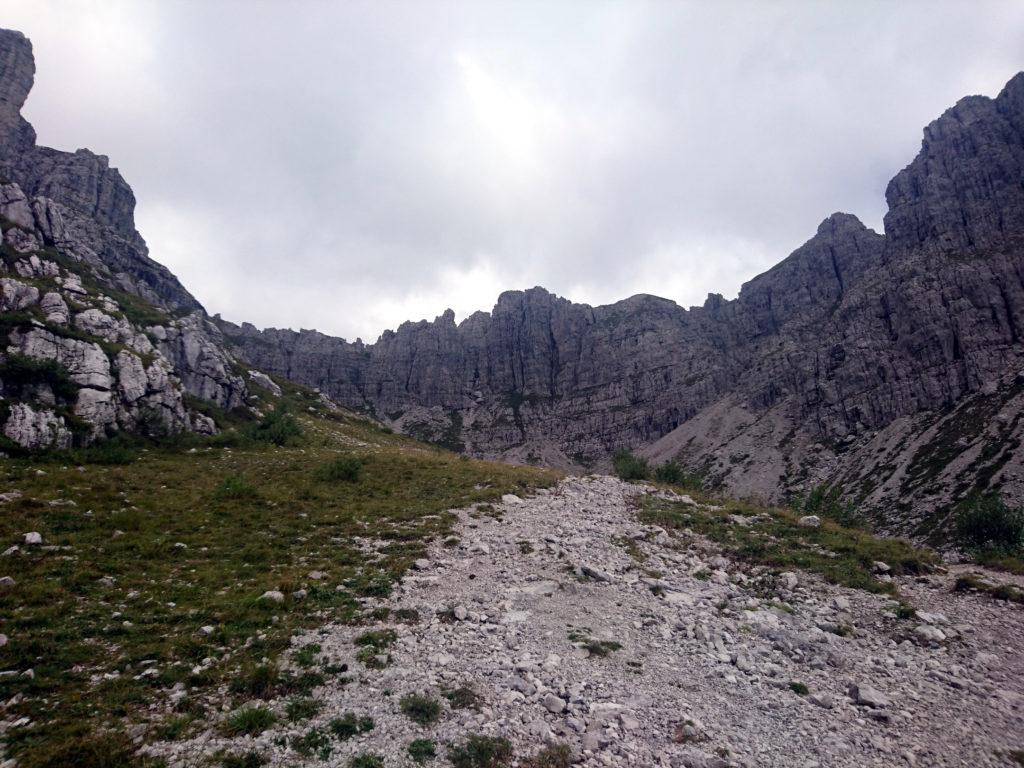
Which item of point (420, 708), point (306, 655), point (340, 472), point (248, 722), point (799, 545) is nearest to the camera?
point (248, 722)

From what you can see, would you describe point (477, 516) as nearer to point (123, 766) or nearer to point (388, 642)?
point (388, 642)

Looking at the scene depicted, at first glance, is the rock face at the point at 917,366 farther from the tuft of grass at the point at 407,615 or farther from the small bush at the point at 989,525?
the tuft of grass at the point at 407,615

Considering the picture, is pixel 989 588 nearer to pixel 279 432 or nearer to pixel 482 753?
pixel 482 753

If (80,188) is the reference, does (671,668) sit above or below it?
below

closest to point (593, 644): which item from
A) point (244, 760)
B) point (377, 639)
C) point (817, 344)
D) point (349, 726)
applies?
point (377, 639)

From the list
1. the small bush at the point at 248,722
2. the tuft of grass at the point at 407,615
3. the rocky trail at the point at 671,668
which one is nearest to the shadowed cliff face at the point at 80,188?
the tuft of grass at the point at 407,615

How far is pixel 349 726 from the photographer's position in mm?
8078

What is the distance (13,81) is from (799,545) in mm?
177008

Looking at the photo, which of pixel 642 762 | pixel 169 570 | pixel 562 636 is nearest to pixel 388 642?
pixel 562 636

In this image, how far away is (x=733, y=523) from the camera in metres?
22.6

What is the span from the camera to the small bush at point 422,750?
24.8ft

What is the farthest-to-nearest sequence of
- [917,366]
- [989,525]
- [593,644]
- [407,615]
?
[917,366] → [989,525] → [407,615] → [593,644]

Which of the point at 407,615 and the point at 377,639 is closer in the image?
the point at 377,639

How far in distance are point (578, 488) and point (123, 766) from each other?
79.9ft
